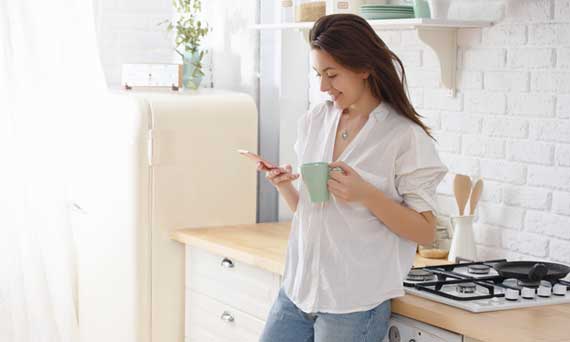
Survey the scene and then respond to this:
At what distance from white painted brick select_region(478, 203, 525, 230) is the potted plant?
4.32 feet

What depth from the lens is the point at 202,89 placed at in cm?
401

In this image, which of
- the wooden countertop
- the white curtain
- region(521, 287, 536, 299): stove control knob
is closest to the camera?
the wooden countertop

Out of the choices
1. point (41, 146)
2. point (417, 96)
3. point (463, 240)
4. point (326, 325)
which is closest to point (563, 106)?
point (463, 240)

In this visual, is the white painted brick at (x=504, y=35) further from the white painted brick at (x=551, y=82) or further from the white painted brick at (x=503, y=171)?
the white painted brick at (x=503, y=171)

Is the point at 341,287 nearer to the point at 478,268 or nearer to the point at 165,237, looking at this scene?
the point at 478,268

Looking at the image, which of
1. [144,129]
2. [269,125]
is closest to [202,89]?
[269,125]

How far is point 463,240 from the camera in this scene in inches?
123

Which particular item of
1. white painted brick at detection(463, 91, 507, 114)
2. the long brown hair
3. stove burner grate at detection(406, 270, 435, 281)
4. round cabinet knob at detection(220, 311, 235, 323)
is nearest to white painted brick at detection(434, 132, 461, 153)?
white painted brick at detection(463, 91, 507, 114)

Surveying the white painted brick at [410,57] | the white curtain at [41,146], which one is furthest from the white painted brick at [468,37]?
the white curtain at [41,146]

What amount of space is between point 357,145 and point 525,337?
2.14 ft

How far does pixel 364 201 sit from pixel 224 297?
1065 millimetres

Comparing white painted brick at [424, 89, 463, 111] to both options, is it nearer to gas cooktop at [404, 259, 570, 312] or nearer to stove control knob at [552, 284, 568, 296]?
gas cooktop at [404, 259, 570, 312]

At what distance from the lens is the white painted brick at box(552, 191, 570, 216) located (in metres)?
2.91

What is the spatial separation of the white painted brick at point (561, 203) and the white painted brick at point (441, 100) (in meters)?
0.48
